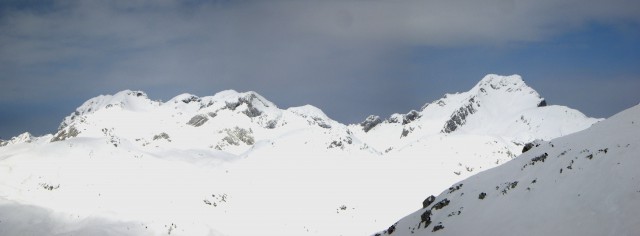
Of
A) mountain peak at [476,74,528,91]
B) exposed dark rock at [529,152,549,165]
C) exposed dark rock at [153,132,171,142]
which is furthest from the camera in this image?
mountain peak at [476,74,528,91]

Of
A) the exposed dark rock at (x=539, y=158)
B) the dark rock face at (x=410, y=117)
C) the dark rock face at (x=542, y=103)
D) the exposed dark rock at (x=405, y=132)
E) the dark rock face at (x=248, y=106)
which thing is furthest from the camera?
the dark rock face at (x=410, y=117)

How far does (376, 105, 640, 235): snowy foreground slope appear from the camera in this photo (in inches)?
613

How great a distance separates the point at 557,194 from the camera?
1855 cm

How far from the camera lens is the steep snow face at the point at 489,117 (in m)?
111

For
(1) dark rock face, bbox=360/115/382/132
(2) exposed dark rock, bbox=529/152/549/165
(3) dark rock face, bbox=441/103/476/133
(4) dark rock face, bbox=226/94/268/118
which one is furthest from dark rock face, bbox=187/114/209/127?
(1) dark rock face, bbox=360/115/382/132

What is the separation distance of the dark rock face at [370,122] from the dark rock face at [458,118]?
51.5 metres

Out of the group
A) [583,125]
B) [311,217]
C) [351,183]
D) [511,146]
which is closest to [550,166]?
[311,217]

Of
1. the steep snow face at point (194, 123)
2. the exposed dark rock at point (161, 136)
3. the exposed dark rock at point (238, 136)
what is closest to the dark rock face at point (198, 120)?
the steep snow face at point (194, 123)

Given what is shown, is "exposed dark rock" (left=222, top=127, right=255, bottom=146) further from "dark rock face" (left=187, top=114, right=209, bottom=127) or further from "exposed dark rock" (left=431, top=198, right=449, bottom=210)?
"exposed dark rock" (left=431, top=198, right=449, bottom=210)

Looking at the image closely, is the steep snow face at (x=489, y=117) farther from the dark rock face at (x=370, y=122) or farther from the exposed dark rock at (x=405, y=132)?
the dark rock face at (x=370, y=122)

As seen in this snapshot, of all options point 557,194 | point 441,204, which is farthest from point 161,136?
point 557,194

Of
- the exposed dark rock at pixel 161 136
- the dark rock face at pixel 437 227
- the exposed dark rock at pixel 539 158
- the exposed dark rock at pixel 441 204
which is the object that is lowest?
the dark rock face at pixel 437 227

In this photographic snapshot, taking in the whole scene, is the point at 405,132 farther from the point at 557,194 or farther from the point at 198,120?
the point at 557,194

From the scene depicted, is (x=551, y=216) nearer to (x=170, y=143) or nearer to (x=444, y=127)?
(x=170, y=143)
